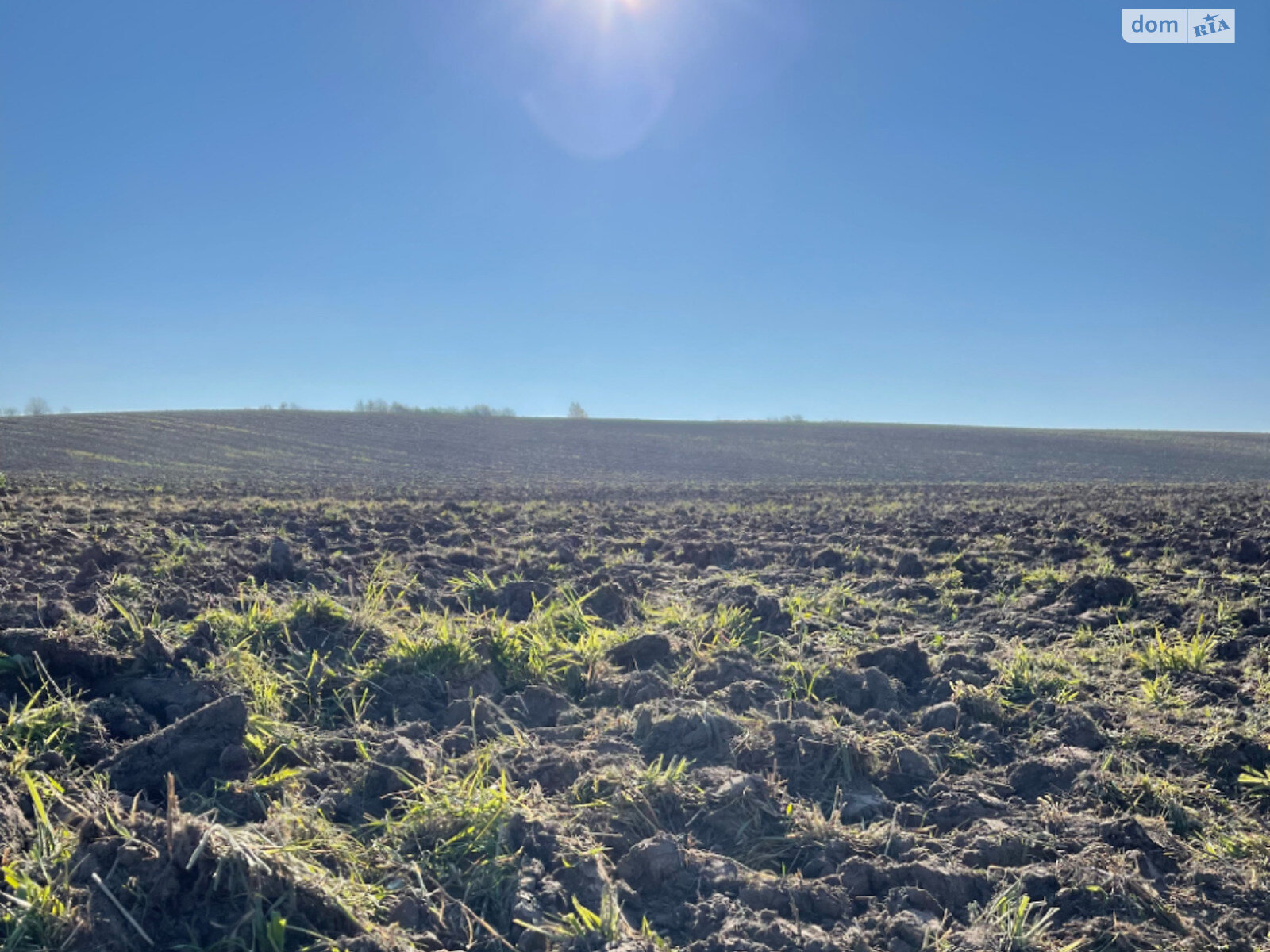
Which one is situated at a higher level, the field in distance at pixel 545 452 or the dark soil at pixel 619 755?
the field in distance at pixel 545 452

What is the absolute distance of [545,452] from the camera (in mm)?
35844

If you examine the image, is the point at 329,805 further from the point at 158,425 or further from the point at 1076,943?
the point at 158,425

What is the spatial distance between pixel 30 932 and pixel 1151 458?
49270mm

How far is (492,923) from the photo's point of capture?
2.63 meters

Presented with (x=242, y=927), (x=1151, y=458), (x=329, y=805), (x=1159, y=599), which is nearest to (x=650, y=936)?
(x=242, y=927)

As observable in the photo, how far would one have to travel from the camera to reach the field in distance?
22797 millimetres

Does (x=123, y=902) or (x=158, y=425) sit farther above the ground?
(x=158, y=425)

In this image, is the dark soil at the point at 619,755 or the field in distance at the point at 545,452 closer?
the dark soil at the point at 619,755

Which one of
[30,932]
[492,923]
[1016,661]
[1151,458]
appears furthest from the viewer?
[1151,458]

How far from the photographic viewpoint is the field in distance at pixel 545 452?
74.8 feet

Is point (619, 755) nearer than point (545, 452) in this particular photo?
Yes

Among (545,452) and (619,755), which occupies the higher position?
(545,452)

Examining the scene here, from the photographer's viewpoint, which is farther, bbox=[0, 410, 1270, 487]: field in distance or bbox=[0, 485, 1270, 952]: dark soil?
bbox=[0, 410, 1270, 487]: field in distance

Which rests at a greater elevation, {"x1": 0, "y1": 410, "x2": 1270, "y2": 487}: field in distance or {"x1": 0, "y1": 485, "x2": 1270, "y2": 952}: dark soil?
{"x1": 0, "y1": 410, "x2": 1270, "y2": 487}: field in distance
